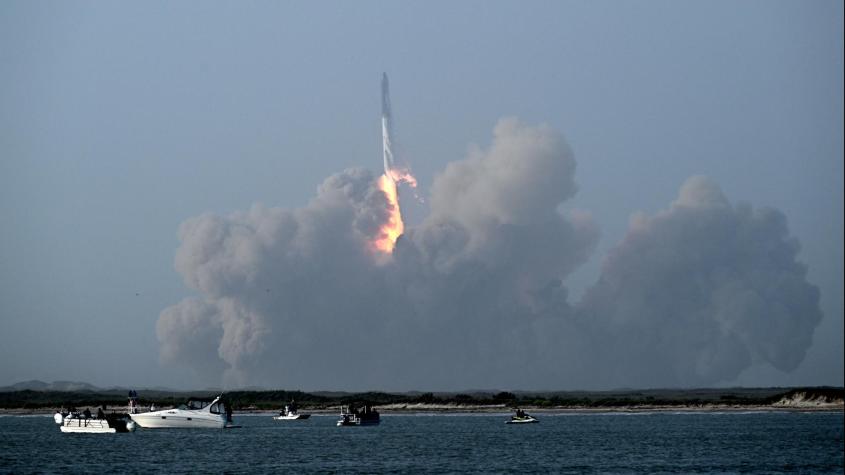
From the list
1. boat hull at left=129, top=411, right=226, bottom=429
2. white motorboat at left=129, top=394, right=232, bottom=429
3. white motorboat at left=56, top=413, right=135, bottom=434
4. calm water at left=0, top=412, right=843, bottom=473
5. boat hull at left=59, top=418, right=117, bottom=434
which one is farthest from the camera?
white motorboat at left=129, top=394, right=232, bottom=429

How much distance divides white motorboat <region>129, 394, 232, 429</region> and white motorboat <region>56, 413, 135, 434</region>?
17.9 feet

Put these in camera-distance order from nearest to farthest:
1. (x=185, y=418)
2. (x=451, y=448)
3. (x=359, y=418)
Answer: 1. (x=451, y=448)
2. (x=185, y=418)
3. (x=359, y=418)

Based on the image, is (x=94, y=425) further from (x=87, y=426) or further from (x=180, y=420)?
(x=180, y=420)

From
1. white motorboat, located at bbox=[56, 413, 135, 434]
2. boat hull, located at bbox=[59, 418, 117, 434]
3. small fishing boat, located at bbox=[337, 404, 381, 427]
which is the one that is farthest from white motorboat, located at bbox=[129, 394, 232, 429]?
small fishing boat, located at bbox=[337, 404, 381, 427]

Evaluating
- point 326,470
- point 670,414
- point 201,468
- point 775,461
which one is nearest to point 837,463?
point 775,461

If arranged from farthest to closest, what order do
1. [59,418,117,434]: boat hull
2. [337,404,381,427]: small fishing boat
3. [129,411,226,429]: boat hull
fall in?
[337,404,381,427]: small fishing boat → [129,411,226,429]: boat hull → [59,418,117,434]: boat hull

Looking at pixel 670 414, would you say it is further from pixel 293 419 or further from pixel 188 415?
pixel 188 415

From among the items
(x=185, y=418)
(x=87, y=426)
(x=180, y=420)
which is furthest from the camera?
(x=185, y=418)

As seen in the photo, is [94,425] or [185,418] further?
[185,418]

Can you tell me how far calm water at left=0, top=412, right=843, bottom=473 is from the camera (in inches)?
3679

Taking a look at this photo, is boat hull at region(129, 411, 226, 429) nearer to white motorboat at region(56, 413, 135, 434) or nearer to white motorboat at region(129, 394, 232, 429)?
Result: white motorboat at region(129, 394, 232, 429)

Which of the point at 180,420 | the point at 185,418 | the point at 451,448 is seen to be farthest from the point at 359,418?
the point at 451,448

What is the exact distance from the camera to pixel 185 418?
14500 cm

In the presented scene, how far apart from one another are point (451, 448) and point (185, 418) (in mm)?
42820
